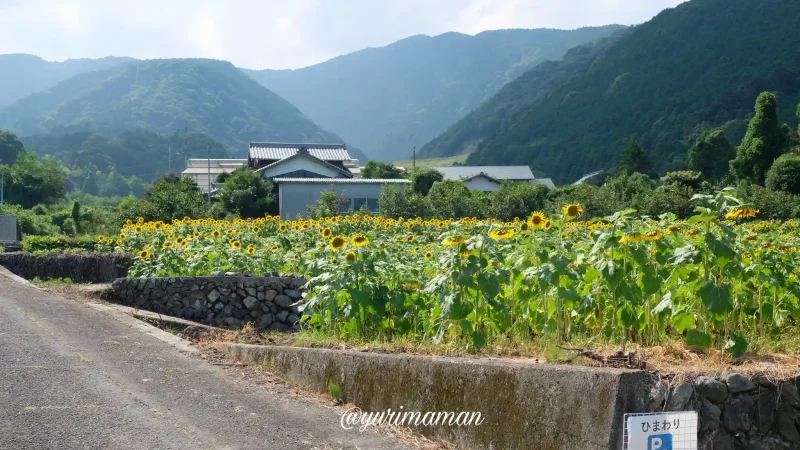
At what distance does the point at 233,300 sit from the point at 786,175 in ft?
96.4

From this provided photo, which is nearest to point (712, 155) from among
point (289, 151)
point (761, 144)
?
point (761, 144)

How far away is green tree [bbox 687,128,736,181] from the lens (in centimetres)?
5341

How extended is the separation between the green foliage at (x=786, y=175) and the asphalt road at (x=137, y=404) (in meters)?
32.3

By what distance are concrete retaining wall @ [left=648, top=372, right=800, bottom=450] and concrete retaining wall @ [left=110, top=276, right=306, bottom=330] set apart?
853 cm

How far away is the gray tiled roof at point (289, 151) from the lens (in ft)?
226

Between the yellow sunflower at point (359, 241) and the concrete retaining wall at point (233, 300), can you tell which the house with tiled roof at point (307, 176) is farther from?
the yellow sunflower at point (359, 241)

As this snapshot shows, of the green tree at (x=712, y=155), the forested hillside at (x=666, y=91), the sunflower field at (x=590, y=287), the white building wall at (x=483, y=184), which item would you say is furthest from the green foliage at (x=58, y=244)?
the forested hillside at (x=666, y=91)

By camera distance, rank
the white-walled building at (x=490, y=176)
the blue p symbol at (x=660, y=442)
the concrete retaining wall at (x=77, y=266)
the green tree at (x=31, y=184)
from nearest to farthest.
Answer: the blue p symbol at (x=660, y=442) → the concrete retaining wall at (x=77, y=266) → the white-walled building at (x=490, y=176) → the green tree at (x=31, y=184)

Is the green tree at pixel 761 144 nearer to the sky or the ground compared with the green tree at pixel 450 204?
nearer to the sky

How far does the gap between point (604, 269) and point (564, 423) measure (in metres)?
1.18

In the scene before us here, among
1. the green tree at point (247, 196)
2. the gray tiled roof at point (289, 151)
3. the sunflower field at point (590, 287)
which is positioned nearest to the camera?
the sunflower field at point (590, 287)

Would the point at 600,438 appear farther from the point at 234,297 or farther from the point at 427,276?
the point at 234,297

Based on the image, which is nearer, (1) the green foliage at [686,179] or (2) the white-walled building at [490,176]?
(1) the green foliage at [686,179]

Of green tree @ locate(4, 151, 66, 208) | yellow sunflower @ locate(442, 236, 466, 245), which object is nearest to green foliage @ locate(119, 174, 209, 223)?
yellow sunflower @ locate(442, 236, 466, 245)
